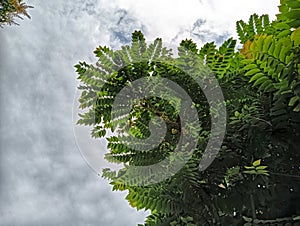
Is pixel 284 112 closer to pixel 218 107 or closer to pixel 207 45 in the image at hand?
pixel 218 107

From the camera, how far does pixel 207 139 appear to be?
1.27 meters

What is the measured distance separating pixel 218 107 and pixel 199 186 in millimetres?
295

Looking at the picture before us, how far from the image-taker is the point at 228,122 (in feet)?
4.29

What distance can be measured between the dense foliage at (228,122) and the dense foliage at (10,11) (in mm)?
4904

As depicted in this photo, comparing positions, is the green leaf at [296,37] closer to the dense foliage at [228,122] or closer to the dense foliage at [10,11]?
the dense foliage at [228,122]

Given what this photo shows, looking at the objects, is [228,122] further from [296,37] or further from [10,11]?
[10,11]

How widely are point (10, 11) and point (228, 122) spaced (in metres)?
5.45

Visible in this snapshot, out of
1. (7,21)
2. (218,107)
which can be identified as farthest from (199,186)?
(7,21)

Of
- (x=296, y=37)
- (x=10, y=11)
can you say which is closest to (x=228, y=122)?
(x=296, y=37)

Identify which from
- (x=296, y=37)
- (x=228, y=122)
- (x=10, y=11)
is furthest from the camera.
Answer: (x=10, y=11)

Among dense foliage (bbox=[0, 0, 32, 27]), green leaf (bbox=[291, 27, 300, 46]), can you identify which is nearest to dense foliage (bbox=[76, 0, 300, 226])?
green leaf (bbox=[291, 27, 300, 46])

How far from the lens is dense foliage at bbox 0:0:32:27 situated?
5.73m

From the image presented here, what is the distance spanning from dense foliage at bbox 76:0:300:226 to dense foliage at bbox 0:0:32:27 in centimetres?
490

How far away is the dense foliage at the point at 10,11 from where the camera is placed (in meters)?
5.73
